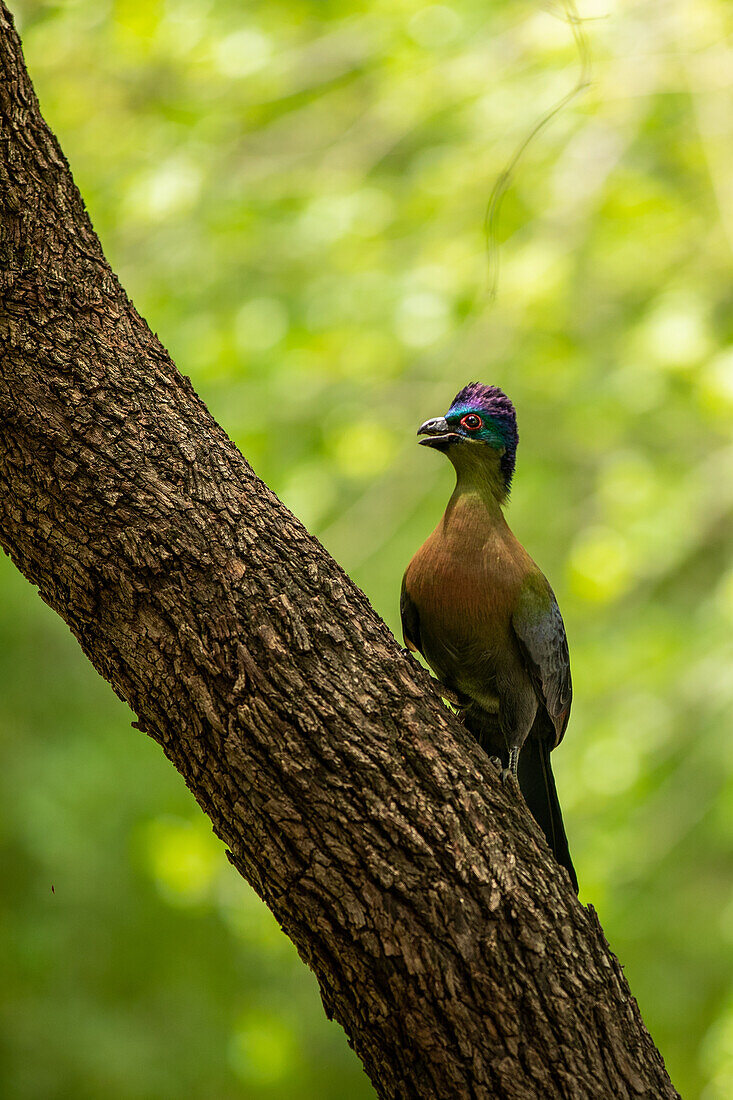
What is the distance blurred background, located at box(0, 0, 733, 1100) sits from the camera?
4219 millimetres

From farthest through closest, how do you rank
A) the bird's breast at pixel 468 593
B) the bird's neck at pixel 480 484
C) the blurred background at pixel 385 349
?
the blurred background at pixel 385 349 < the bird's neck at pixel 480 484 < the bird's breast at pixel 468 593

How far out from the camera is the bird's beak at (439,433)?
116 inches

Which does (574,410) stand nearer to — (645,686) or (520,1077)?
(645,686)

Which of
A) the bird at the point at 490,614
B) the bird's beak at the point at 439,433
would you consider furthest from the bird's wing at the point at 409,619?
the bird's beak at the point at 439,433

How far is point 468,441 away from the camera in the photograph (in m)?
2.95

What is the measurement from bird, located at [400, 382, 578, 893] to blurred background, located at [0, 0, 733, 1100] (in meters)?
1.12

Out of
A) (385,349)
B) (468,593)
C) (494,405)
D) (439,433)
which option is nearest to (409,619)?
(468,593)

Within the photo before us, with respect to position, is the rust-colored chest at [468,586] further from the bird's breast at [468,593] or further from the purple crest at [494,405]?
the purple crest at [494,405]

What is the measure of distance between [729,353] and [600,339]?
1.59 meters

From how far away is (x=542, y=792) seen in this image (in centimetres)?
300

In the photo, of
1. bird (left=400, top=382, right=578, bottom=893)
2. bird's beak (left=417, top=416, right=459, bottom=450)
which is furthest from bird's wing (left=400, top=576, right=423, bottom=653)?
bird's beak (left=417, top=416, right=459, bottom=450)

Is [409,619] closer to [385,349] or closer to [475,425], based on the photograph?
[475,425]

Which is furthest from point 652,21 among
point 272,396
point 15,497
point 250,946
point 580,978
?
point 250,946

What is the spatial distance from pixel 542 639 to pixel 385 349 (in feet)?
6.75
